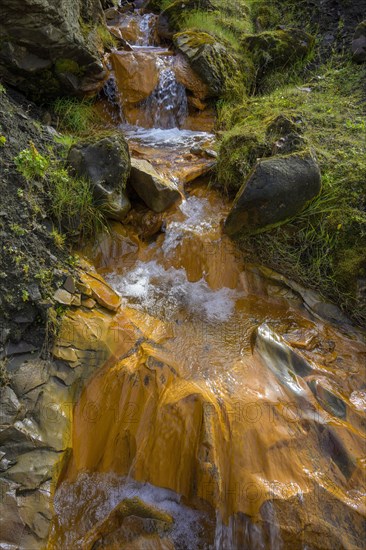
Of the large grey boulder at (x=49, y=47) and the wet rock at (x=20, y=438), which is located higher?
the large grey boulder at (x=49, y=47)

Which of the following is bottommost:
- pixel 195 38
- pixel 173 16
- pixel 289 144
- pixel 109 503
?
pixel 109 503

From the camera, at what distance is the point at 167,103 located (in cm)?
583

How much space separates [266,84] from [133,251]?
15.7 feet

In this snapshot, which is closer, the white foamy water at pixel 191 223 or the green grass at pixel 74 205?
the green grass at pixel 74 205

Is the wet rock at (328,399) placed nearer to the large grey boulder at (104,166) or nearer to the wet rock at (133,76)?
the large grey boulder at (104,166)

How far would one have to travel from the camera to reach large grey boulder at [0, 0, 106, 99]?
3.89 meters

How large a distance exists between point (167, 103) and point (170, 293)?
396 cm

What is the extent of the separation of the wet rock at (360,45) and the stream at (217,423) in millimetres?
5047

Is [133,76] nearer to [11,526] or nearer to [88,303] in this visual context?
[88,303]

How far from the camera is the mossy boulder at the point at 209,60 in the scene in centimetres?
592

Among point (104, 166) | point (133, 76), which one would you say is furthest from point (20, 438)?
point (133, 76)

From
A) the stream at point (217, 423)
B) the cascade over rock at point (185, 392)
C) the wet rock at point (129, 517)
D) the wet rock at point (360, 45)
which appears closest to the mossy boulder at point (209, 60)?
the wet rock at point (360, 45)

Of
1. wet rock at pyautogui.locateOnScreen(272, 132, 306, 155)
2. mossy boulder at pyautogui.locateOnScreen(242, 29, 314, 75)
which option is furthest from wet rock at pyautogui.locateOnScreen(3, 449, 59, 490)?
mossy boulder at pyautogui.locateOnScreen(242, 29, 314, 75)

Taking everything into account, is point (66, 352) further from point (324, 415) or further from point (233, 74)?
point (233, 74)
